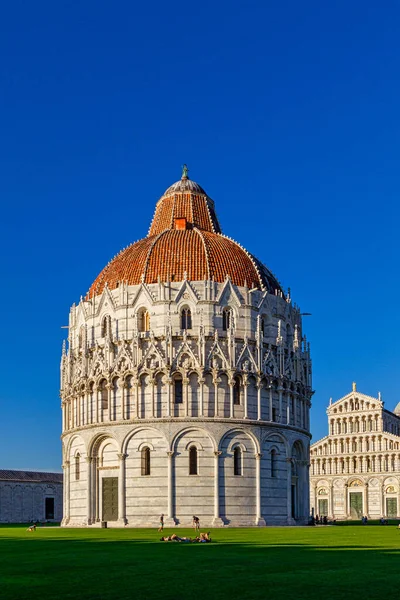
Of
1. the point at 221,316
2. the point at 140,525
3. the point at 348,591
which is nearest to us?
the point at 348,591

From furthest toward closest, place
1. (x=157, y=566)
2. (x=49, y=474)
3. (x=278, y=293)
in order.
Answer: (x=49, y=474), (x=278, y=293), (x=157, y=566)

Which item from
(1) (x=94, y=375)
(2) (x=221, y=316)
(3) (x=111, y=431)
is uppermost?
(2) (x=221, y=316)

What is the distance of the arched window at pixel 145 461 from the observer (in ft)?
216

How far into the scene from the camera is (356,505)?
128m

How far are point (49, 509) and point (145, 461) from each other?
54312 mm

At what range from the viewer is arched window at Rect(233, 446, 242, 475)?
66.2m

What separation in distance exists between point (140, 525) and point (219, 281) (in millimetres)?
20434

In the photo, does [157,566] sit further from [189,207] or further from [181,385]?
[189,207]

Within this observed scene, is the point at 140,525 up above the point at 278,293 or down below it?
below

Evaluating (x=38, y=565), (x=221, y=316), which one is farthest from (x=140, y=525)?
(x=38, y=565)

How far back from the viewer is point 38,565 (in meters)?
27.0

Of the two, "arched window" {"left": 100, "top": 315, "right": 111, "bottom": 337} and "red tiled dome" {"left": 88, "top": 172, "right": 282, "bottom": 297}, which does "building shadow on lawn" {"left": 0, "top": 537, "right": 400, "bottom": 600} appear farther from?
"red tiled dome" {"left": 88, "top": 172, "right": 282, "bottom": 297}

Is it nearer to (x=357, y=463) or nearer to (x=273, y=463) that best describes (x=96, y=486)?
(x=273, y=463)

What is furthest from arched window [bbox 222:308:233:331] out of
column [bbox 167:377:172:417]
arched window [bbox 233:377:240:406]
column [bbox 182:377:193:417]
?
column [bbox 167:377:172:417]
